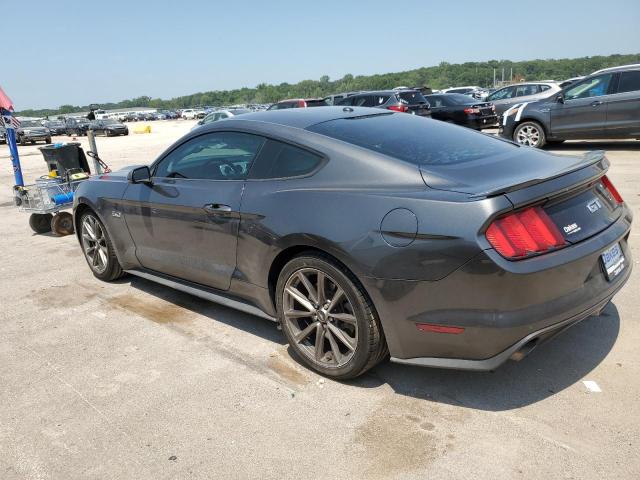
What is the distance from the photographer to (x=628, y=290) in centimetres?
418

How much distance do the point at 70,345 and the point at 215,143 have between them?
71.1 inches

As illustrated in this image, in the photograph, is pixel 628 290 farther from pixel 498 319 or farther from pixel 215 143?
pixel 215 143

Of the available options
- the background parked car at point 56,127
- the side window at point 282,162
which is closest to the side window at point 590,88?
the side window at point 282,162

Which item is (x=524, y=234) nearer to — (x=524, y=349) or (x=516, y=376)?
(x=524, y=349)

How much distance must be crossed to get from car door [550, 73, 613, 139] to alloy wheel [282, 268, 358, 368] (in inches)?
402

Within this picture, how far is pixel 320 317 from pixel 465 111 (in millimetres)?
15741

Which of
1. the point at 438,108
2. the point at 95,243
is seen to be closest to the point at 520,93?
the point at 438,108

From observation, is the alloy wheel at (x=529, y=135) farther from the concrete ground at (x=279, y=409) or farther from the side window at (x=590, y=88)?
the concrete ground at (x=279, y=409)

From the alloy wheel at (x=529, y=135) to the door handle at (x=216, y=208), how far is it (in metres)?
10.1

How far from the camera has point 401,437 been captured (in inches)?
104

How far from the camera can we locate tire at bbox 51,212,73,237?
291 inches

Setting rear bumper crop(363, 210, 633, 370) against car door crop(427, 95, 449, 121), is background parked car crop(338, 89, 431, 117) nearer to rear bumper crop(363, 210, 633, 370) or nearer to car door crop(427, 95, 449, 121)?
car door crop(427, 95, 449, 121)

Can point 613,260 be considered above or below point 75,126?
below


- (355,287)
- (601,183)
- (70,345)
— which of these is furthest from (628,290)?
(70,345)
